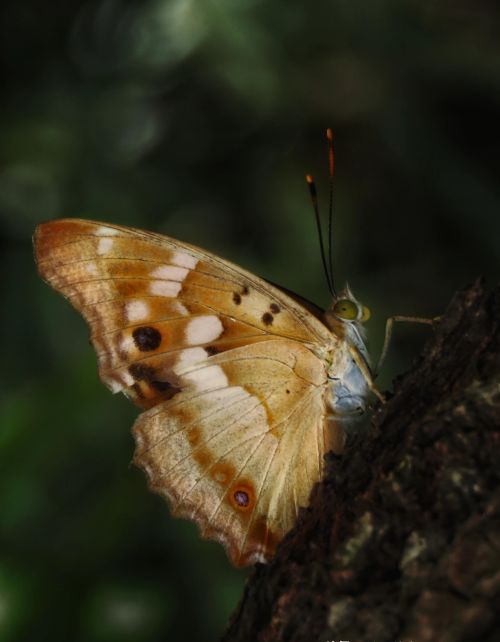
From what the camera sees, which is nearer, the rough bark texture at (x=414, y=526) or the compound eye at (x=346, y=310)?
the rough bark texture at (x=414, y=526)

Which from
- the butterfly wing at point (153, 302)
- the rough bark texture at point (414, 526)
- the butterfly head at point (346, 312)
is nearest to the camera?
the rough bark texture at point (414, 526)

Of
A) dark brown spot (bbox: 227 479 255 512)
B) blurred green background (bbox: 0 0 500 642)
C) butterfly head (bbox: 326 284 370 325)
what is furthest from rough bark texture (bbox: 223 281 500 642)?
blurred green background (bbox: 0 0 500 642)

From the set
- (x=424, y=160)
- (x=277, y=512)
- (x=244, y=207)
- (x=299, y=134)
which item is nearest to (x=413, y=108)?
(x=424, y=160)

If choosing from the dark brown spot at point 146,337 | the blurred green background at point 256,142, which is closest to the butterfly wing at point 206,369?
the dark brown spot at point 146,337

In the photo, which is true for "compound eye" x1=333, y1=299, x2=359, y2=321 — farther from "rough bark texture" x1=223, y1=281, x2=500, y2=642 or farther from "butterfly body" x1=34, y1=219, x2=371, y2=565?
"rough bark texture" x1=223, y1=281, x2=500, y2=642

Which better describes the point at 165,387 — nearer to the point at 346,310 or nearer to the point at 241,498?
the point at 241,498

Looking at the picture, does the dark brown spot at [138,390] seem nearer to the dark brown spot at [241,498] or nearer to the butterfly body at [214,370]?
the butterfly body at [214,370]

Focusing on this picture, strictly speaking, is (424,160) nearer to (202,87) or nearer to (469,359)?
(202,87)
